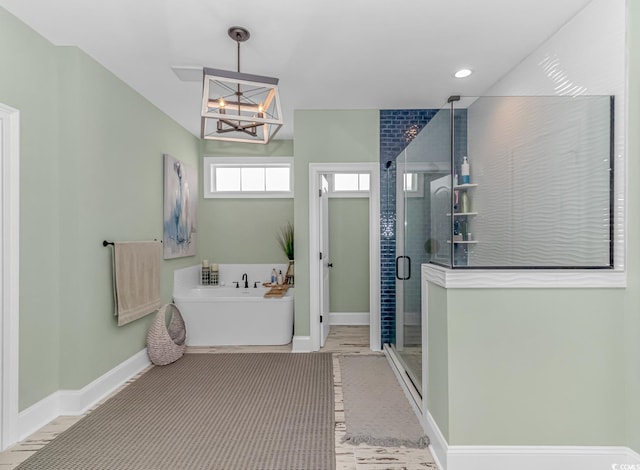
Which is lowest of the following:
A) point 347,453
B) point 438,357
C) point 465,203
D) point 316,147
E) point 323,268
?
point 347,453

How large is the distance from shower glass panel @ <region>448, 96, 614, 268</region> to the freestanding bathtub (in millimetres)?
2403

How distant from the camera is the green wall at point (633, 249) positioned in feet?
5.82

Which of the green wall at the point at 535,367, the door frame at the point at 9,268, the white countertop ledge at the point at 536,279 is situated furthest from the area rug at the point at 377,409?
the door frame at the point at 9,268

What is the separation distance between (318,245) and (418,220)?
1.37m

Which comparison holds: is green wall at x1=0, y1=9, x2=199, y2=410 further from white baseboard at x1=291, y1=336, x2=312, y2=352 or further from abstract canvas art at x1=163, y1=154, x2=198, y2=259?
white baseboard at x1=291, y1=336, x2=312, y2=352

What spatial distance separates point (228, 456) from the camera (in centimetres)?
202

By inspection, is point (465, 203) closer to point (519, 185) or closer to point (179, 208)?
point (519, 185)

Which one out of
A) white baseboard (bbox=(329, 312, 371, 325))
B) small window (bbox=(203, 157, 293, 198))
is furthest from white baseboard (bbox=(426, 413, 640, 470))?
small window (bbox=(203, 157, 293, 198))

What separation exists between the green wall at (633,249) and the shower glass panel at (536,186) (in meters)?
0.09

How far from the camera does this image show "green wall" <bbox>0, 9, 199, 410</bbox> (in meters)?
2.27

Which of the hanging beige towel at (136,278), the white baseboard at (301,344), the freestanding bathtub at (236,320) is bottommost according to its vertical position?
the white baseboard at (301,344)

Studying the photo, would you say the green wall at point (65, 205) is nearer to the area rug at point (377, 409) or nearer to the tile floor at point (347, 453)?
the tile floor at point (347, 453)

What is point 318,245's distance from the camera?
12.7 feet

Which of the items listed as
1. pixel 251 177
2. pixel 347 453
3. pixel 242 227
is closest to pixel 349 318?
pixel 242 227
